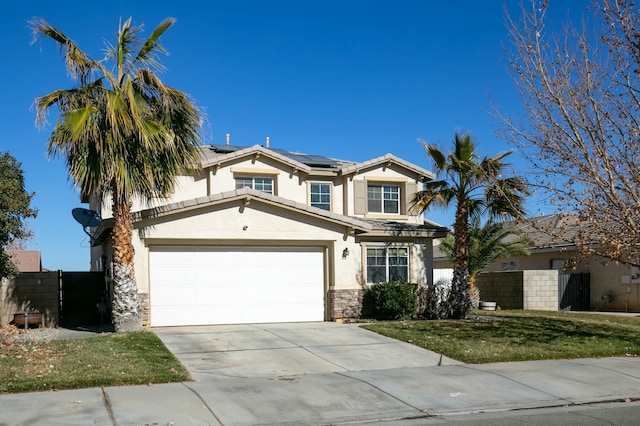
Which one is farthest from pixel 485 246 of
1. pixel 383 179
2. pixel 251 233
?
pixel 251 233

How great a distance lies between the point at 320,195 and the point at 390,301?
718cm

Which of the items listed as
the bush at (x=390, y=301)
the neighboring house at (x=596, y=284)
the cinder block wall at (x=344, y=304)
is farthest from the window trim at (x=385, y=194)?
the cinder block wall at (x=344, y=304)

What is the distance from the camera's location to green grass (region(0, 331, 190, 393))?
405 inches

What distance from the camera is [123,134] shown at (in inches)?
611

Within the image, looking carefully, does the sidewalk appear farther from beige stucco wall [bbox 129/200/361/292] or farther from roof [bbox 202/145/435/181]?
roof [bbox 202/145/435/181]

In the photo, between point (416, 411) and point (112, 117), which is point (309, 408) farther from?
point (112, 117)

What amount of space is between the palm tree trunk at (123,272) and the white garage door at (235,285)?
149cm

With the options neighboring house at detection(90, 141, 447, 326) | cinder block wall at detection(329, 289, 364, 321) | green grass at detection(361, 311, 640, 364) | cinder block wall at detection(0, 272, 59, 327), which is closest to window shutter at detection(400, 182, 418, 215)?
neighboring house at detection(90, 141, 447, 326)

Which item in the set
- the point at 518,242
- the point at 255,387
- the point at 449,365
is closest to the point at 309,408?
the point at 255,387

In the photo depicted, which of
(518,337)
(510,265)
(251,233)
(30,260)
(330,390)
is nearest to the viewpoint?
(330,390)

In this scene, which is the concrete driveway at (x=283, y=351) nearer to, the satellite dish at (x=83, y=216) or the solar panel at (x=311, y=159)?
the satellite dish at (x=83, y=216)

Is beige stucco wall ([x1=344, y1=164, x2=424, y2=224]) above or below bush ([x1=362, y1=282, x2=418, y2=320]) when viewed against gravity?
above

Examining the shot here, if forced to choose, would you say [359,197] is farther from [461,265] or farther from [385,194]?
[461,265]

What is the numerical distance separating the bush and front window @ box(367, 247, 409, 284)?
96 cm
